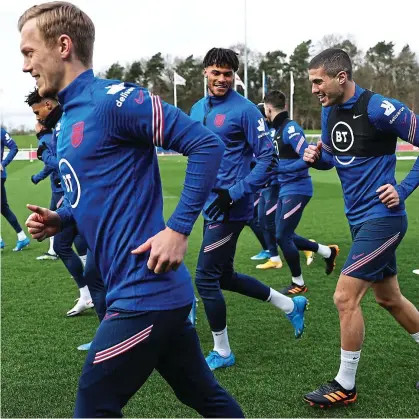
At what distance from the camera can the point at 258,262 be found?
29.3 ft

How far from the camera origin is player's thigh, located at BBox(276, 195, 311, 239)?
24.0 feet

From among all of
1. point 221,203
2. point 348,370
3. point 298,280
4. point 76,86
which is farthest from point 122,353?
point 298,280

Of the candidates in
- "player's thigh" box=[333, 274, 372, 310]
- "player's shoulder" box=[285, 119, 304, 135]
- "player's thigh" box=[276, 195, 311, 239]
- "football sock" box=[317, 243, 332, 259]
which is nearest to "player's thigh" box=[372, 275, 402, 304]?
"player's thigh" box=[333, 274, 372, 310]

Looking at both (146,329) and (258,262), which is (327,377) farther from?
(258,262)

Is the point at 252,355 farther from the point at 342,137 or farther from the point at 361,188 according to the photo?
the point at 342,137

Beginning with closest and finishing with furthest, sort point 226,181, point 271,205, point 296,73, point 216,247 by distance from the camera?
point 216,247 < point 226,181 < point 271,205 < point 296,73

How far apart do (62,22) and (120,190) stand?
699 mm

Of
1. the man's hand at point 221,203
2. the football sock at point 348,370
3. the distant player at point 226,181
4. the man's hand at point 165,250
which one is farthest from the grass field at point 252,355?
the man's hand at point 165,250

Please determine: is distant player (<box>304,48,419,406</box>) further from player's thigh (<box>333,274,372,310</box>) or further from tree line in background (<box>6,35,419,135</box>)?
tree line in background (<box>6,35,419,135</box>)

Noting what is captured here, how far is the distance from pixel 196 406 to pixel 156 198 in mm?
970

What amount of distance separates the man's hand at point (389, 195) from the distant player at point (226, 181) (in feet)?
3.40

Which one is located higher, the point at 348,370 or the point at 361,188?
the point at 361,188

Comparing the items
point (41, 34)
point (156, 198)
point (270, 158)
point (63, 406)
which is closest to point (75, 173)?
point (156, 198)

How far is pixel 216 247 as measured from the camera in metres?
4.56
